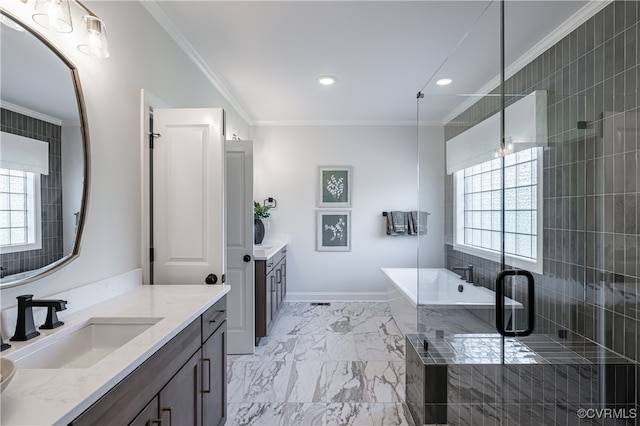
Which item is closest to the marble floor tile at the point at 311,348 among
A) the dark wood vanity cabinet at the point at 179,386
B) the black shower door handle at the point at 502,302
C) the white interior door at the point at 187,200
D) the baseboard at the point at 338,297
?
the dark wood vanity cabinet at the point at 179,386

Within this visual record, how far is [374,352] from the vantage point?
10.0 ft

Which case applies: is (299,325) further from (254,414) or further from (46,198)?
(46,198)

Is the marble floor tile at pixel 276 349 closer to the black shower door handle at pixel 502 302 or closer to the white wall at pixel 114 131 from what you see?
the white wall at pixel 114 131

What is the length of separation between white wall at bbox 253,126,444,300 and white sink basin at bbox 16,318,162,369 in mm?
3419

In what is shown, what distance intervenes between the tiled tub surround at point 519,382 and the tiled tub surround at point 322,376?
40 cm

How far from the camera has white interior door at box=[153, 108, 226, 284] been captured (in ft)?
6.60

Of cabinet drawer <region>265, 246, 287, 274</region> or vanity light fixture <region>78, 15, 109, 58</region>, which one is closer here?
vanity light fixture <region>78, 15, 109, 58</region>

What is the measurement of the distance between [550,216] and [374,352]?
200cm

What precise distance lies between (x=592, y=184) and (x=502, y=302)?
2.82 feet

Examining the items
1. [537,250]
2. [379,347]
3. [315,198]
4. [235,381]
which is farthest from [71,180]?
[315,198]

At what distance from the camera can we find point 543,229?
1877 millimetres

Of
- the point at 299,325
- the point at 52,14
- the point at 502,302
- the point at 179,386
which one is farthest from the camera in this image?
the point at 299,325

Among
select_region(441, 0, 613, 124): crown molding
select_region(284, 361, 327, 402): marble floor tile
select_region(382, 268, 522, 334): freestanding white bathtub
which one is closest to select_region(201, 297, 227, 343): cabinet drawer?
select_region(284, 361, 327, 402): marble floor tile

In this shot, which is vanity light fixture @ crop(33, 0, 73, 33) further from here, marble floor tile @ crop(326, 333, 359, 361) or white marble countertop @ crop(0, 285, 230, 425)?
marble floor tile @ crop(326, 333, 359, 361)
